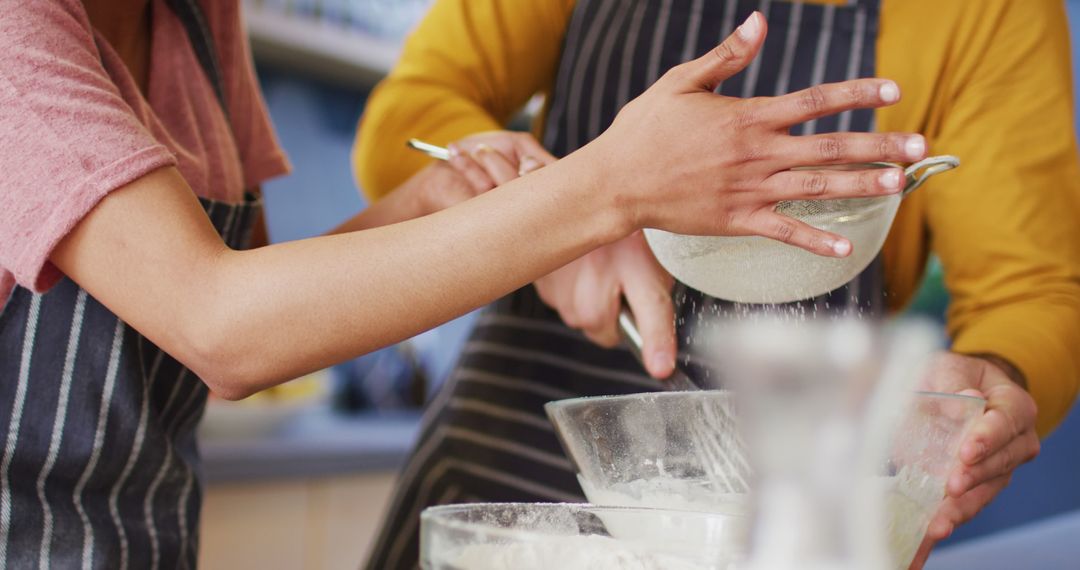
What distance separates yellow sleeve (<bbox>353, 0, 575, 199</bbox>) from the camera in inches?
43.1

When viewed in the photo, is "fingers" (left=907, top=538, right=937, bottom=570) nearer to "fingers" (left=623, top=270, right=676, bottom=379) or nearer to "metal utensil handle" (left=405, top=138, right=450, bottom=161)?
"fingers" (left=623, top=270, right=676, bottom=379)

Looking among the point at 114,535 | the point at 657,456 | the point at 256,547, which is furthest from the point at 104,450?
the point at 256,547

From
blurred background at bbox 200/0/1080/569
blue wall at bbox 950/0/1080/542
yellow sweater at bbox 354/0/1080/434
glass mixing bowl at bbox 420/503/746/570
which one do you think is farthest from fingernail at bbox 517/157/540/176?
blue wall at bbox 950/0/1080/542

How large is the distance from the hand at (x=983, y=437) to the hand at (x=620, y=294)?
0.21 metres

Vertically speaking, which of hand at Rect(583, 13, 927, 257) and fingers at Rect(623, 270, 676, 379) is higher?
hand at Rect(583, 13, 927, 257)

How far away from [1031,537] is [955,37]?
25.1 inches

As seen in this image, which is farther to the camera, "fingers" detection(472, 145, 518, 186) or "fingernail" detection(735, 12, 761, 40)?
"fingers" detection(472, 145, 518, 186)

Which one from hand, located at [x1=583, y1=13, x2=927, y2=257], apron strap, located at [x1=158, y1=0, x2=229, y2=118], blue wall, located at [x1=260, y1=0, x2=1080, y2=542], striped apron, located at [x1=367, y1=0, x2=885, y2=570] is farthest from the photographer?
blue wall, located at [x1=260, y1=0, x2=1080, y2=542]

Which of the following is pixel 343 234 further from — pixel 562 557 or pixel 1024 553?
pixel 1024 553

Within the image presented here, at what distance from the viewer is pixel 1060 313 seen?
0.97 meters

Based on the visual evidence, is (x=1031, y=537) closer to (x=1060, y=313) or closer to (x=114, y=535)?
(x=1060, y=313)

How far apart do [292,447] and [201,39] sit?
1.27m

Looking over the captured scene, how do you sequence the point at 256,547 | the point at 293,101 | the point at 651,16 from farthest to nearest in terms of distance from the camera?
1. the point at 293,101
2. the point at 256,547
3. the point at 651,16

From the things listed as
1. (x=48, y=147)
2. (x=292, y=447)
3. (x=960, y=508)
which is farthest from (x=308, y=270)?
(x=292, y=447)
